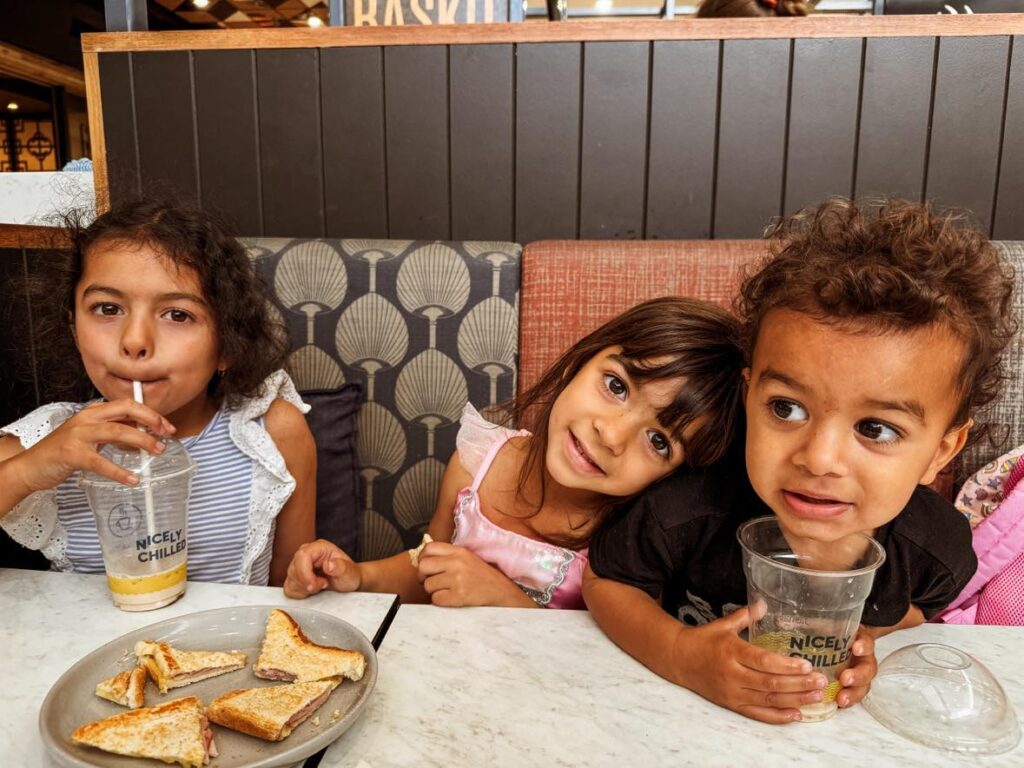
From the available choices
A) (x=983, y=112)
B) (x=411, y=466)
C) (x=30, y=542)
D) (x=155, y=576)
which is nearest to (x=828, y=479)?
(x=155, y=576)

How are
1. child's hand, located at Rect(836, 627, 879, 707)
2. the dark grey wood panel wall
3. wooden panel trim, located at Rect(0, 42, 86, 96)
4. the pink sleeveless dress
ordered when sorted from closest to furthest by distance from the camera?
child's hand, located at Rect(836, 627, 879, 707)
the pink sleeveless dress
the dark grey wood panel wall
wooden panel trim, located at Rect(0, 42, 86, 96)

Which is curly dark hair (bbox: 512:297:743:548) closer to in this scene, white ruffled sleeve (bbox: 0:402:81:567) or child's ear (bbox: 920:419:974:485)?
child's ear (bbox: 920:419:974:485)

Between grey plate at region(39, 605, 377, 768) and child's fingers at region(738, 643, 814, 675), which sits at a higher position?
child's fingers at region(738, 643, 814, 675)

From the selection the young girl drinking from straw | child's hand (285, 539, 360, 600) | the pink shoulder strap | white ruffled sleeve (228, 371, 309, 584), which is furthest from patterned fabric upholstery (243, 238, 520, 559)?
the pink shoulder strap

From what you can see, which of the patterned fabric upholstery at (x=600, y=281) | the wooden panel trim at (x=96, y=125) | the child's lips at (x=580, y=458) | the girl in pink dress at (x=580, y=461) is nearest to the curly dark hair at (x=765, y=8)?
the patterned fabric upholstery at (x=600, y=281)

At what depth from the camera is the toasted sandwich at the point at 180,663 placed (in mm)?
694

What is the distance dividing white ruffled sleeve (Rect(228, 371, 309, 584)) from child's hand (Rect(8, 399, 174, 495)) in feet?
1.13

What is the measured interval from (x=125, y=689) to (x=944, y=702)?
779 mm

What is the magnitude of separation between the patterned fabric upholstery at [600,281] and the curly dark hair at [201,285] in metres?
0.54

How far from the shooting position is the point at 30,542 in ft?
3.62

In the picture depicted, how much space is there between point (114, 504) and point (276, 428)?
0.52 meters

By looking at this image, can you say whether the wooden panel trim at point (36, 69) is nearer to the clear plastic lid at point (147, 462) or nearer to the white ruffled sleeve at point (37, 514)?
the white ruffled sleeve at point (37, 514)

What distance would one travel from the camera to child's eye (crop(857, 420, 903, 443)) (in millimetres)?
752

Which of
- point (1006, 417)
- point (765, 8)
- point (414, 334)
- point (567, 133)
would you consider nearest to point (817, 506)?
point (1006, 417)
